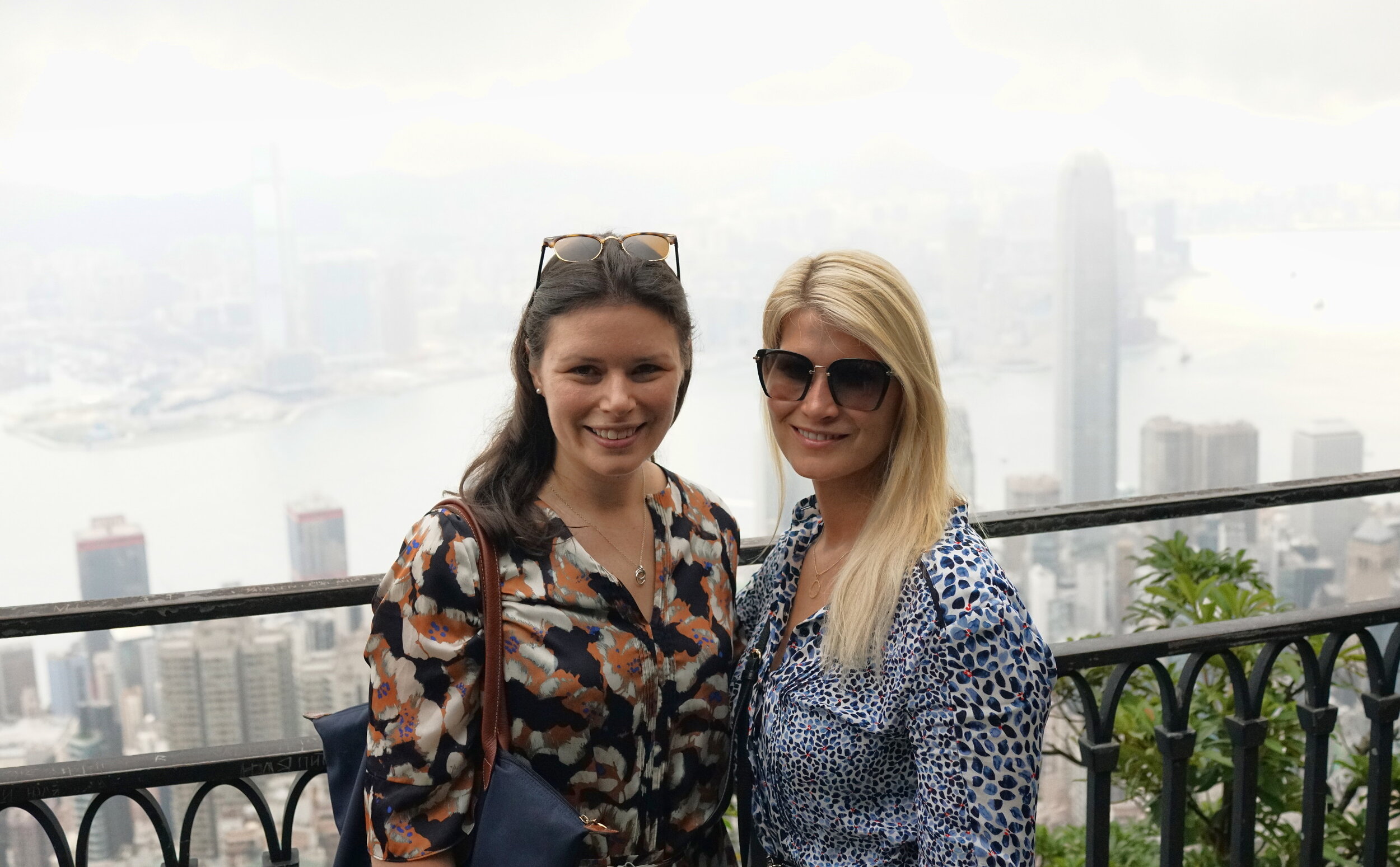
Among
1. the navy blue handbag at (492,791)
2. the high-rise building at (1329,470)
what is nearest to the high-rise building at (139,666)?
the navy blue handbag at (492,791)

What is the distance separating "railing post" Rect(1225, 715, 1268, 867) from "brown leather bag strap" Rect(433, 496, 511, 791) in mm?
1407

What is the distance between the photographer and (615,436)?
1.36 meters

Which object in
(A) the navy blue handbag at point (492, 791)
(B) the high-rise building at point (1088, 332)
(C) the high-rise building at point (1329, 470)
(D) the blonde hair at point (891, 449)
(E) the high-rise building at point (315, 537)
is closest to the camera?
(A) the navy blue handbag at point (492, 791)

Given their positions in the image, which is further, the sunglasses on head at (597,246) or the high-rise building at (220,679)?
the high-rise building at (220,679)

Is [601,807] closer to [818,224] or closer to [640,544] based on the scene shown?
[640,544]

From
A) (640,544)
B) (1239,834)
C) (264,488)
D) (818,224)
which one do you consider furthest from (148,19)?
(1239,834)

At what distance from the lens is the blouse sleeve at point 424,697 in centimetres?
125

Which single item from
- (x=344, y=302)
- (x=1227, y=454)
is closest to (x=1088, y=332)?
(x=1227, y=454)

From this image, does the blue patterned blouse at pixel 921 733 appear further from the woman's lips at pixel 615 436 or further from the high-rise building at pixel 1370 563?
the high-rise building at pixel 1370 563

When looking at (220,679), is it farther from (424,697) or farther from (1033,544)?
(1033,544)

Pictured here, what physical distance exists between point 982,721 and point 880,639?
0.16 metres

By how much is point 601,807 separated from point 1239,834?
4.46ft

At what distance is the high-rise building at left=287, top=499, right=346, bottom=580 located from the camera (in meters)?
5.39

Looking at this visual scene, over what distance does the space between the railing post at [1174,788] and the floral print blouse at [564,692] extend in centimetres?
93
